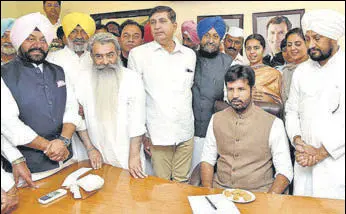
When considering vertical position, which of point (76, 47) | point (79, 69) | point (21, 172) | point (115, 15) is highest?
point (115, 15)

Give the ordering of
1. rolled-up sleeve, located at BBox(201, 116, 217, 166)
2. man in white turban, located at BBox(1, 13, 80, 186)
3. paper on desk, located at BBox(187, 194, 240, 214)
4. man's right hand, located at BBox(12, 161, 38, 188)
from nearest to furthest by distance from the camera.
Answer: man in white turban, located at BBox(1, 13, 80, 186), man's right hand, located at BBox(12, 161, 38, 188), paper on desk, located at BBox(187, 194, 240, 214), rolled-up sleeve, located at BBox(201, 116, 217, 166)

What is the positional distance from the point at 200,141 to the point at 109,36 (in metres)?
1.06

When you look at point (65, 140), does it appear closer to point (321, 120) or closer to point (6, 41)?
point (6, 41)

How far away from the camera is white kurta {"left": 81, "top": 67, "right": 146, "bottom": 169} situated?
63.1 inches

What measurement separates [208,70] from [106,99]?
0.84 meters

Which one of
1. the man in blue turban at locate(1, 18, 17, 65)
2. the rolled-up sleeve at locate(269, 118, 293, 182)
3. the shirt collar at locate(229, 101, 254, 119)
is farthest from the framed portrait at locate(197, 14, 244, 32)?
the man in blue turban at locate(1, 18, 17, 65)

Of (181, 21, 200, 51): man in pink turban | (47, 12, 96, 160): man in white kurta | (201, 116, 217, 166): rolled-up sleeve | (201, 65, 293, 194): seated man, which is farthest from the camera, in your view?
(181, 21, 200, 51): man in pink turban

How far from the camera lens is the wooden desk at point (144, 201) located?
1149 mm

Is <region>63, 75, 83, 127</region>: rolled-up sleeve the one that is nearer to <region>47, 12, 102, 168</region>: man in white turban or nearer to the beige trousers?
<region>47, 12, 102, 168</region>: man in white turban

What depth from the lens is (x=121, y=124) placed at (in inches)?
63.6

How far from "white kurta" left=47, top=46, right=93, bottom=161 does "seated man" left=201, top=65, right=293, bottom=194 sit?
642 mm

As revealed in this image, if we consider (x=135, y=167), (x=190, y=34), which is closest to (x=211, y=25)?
(x=190, y=34)

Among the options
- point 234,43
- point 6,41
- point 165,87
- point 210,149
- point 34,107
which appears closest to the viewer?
point 6,41

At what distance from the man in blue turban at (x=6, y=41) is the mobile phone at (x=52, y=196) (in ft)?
1.89
